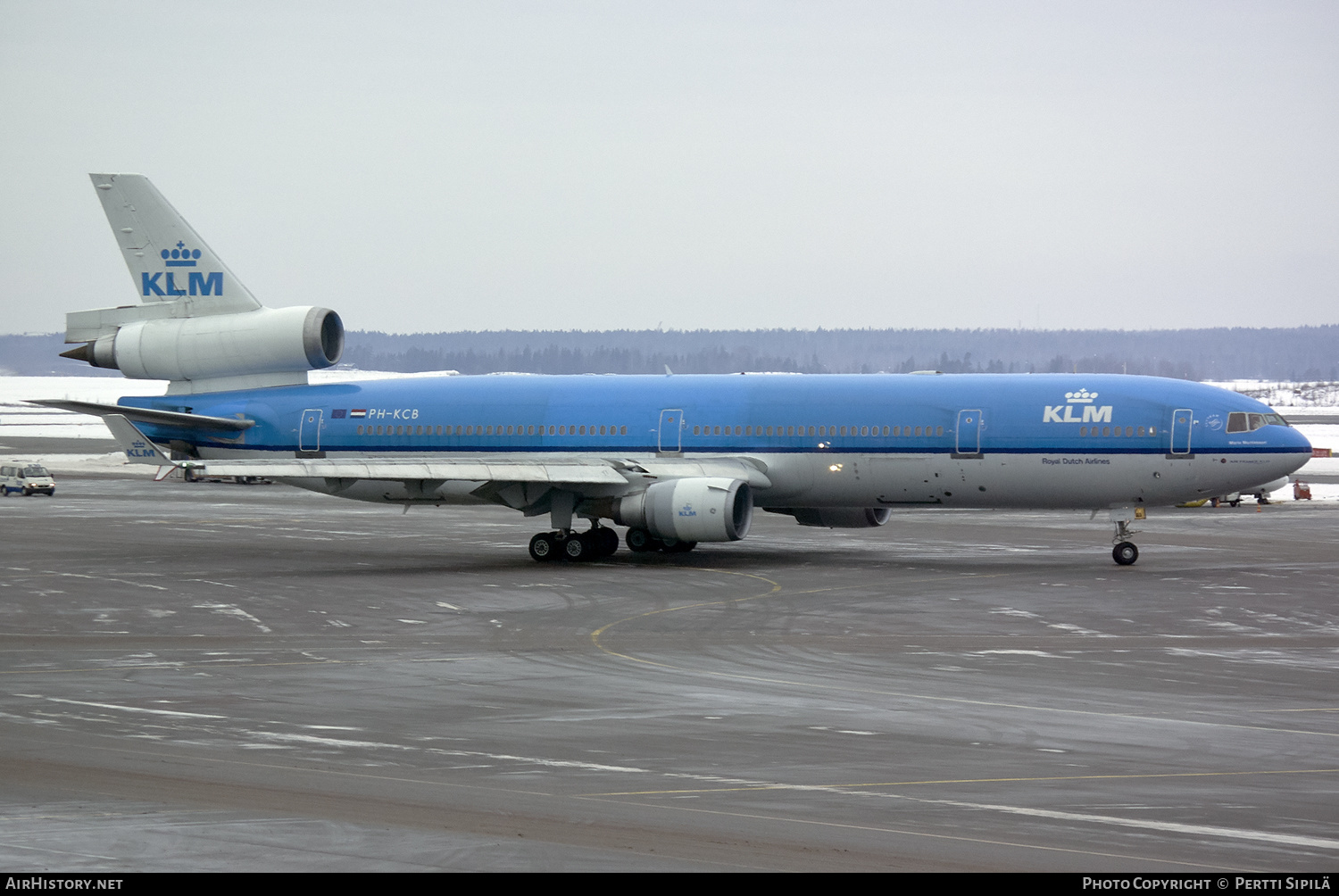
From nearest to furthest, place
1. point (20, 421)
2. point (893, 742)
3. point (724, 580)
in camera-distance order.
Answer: point (893, 742), point (724, 580), point (20, 421)

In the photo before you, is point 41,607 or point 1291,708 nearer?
point 1291,708

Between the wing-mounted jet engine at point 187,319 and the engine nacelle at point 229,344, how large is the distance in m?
0.03

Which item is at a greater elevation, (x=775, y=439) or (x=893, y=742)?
(x=775, y=439)

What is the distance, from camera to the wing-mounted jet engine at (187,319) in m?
41.3

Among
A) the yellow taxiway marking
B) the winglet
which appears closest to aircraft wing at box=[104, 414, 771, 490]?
the winglet

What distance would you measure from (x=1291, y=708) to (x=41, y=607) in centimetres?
2173

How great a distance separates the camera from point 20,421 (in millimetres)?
Result: 164750

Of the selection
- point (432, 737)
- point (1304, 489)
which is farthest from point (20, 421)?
point (432, 737)

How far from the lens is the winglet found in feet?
124

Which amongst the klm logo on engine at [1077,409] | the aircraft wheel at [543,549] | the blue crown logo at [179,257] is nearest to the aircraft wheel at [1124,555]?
the klm logo on engine at [1077,409]

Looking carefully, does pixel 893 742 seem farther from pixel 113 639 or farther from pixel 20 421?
pixel 20 421

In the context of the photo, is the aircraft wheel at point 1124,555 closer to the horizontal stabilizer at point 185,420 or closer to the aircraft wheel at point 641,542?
the aircraft wheel at point 641,542

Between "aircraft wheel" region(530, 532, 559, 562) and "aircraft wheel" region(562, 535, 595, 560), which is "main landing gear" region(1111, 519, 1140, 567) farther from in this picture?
"aircraft wheel" region(530, 532, 559, 562)

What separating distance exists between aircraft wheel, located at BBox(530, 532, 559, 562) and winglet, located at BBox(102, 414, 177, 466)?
31.9 ft
